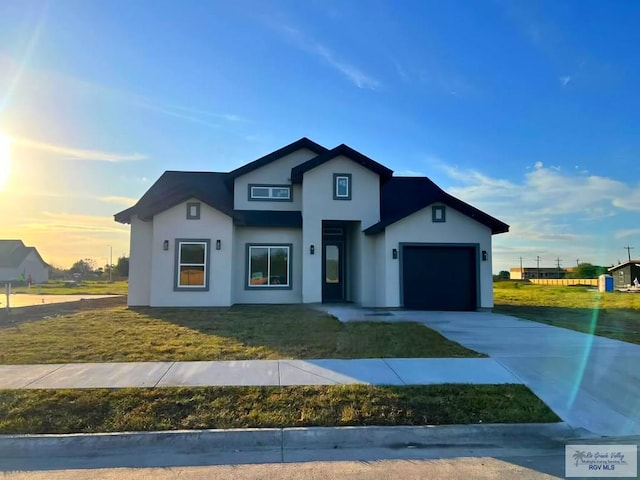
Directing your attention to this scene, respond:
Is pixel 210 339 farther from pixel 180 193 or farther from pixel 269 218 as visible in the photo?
pixel 269 218

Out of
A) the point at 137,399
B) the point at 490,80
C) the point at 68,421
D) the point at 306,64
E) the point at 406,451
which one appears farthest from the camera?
the point at 490,80

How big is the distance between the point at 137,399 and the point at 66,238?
4265cm

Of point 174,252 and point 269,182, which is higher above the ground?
point 269,182

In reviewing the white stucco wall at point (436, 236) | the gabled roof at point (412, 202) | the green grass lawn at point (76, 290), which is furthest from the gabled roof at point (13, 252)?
the white stucco wall at point (436, 236)

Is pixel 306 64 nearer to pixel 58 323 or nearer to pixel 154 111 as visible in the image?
pixel 154 111

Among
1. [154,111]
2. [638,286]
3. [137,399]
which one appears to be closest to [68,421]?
[137,399]

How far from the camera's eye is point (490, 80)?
1473 centimetres

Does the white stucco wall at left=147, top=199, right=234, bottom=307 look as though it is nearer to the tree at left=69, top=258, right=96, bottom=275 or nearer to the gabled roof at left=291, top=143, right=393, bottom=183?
the gabled roof at left=291, top=143, right=393, bottom=183

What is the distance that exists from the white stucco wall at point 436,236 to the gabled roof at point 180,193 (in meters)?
6.25

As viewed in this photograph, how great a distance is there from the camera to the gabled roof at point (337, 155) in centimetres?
1680

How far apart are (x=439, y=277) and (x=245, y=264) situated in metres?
7.69

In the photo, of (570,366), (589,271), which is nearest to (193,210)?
(570,366)

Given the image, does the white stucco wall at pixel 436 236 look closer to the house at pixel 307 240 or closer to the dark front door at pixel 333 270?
the house at pixel 307 240

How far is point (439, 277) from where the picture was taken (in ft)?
51.8
